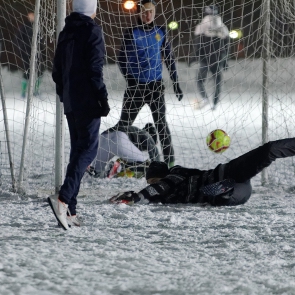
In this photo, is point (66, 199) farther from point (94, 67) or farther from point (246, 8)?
point (246, 8)

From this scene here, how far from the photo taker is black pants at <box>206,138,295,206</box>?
16.1 ft

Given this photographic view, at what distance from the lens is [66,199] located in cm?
424

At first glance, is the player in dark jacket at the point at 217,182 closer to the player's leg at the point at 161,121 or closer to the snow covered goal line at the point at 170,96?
the snow covered goal line at the point at 170,96

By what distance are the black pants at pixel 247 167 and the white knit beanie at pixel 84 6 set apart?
1.51 metres

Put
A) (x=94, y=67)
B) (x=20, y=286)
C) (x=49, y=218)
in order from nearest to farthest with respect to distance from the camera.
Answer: (x=20, y=286), (x=94, y=67), (x=49, y=218)

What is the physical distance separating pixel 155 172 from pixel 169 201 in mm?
257

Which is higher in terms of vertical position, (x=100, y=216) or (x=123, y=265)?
(x=100, y=216)

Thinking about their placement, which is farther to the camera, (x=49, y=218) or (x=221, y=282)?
(x=49, y=218)

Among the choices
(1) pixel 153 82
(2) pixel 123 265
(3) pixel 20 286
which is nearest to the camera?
(3) pixel 20 286

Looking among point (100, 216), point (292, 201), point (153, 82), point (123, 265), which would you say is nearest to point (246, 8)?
point (153, 82)

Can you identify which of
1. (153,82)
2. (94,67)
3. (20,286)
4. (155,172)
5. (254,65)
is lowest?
(20,286)

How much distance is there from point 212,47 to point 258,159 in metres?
2.93

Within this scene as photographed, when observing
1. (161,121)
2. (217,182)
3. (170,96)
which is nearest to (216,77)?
(170,96)

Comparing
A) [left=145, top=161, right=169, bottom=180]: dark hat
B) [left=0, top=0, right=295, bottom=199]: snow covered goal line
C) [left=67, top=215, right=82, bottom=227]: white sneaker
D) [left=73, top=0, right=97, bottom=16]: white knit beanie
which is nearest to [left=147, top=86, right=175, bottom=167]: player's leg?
[left=0, top=0, right=295, bottom=199]: snow covered goal line
